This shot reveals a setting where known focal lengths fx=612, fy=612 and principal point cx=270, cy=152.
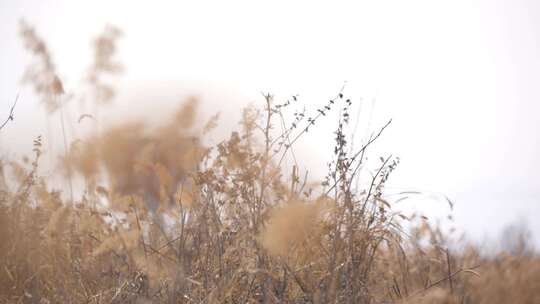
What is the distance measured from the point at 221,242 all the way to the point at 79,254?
2.30ft

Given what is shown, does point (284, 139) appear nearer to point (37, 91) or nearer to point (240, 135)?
point (240, 135)

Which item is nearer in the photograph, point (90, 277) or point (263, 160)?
point (263, 160)

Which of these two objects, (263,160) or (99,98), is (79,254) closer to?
(99,98)

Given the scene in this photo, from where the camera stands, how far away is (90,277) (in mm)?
2045

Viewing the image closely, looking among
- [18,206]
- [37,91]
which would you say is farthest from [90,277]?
[37,91]

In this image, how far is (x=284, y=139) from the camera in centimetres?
183

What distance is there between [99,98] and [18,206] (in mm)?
603

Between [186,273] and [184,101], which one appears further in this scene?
[186,273]

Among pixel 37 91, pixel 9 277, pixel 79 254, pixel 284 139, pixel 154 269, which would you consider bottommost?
pixel 154 269

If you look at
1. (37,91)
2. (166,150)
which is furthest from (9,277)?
(166,150)

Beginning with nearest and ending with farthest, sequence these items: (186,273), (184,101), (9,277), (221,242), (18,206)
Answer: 1. (184,101)
2. (186,273)
3. (221,242)
4. (9,277)
5. (18,206)

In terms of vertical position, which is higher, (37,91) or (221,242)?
(37,91)

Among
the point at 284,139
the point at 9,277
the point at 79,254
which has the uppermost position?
the point at 284,139

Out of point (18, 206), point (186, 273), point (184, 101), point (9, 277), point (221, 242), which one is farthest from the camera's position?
point (18, 206)
